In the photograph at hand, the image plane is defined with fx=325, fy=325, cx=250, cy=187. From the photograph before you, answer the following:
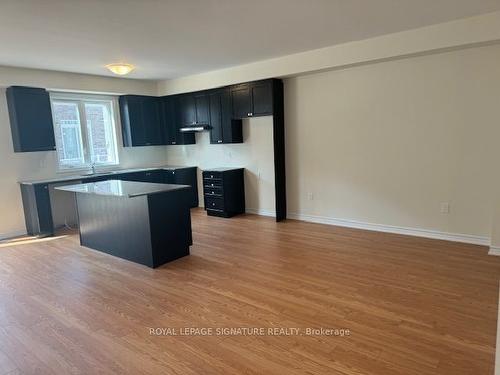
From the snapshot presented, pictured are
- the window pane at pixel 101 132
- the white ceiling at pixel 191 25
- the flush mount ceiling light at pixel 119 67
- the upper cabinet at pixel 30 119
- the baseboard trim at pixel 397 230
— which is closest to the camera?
the white ceiling at pixel 191 25

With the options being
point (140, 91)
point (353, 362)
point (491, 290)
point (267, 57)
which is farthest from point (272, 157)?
point (353, 362)

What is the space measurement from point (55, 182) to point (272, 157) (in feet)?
12.0

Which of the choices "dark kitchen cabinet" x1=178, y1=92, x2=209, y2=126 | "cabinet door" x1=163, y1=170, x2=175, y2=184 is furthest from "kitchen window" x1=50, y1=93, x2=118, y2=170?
"dark kitchen cabinet" x1=178, y1=92, x2=209, y2=126

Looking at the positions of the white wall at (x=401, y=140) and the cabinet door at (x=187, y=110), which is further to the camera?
the cabinet door at (x=187, y=110)

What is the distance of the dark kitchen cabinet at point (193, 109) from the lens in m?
6.45

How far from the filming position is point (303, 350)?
223cm

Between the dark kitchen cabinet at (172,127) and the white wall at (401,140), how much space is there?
2.45 metres

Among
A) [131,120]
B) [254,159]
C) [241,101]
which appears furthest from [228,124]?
[131,120]

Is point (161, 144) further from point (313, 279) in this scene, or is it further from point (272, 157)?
point (313, 279)

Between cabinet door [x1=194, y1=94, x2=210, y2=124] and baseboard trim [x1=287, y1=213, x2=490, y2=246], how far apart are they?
2530mm

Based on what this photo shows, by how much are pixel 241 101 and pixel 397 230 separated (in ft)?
10.9

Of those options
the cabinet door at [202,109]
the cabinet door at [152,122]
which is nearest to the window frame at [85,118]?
the cabinet door at [152,122]

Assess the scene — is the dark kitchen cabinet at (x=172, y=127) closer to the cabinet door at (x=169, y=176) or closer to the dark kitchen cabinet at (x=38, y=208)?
the cabinet door at (x=169, y=176)

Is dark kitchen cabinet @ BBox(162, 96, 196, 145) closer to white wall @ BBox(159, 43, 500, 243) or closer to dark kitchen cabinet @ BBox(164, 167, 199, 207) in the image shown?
dark kitchen cabinet @ BBox(164, 167, 199, 207)
